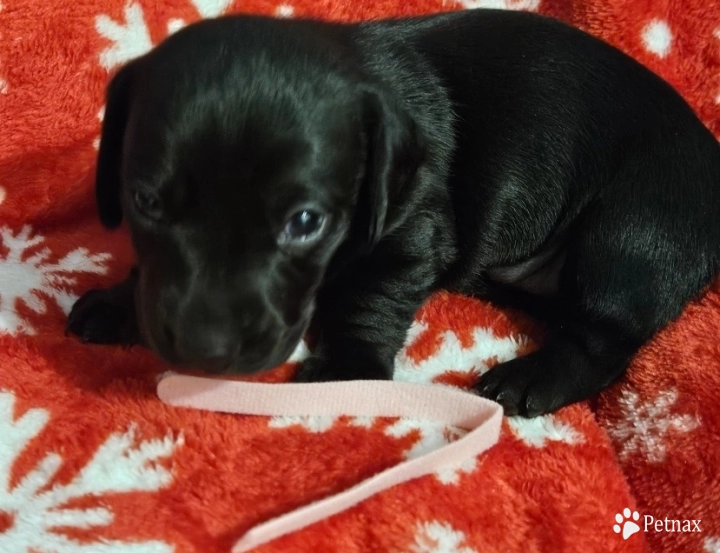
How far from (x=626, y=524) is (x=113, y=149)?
4.74 ft

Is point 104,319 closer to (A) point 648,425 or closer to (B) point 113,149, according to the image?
(B) point 113,149

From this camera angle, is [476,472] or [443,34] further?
[443,34]

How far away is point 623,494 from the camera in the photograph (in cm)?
177

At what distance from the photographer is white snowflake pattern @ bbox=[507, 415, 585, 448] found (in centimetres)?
184

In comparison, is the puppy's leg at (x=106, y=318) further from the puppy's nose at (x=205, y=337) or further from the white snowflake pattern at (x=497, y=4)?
the white snowflake pattern at (x=497, y=4)

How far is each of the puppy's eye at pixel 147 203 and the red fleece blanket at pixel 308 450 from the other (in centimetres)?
Answer: 44

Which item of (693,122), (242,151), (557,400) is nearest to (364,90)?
(242,151)

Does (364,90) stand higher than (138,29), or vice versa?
(364,90)

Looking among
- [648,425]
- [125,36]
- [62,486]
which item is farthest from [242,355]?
[125,36]

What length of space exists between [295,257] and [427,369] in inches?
22.7

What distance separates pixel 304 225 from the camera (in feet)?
5.34

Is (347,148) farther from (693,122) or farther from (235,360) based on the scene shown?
(693,122)

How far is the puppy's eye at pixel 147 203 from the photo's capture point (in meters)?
1.58

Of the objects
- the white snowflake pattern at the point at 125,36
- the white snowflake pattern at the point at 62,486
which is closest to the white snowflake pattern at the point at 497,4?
the white snowflake pattern at the point at 125,36
